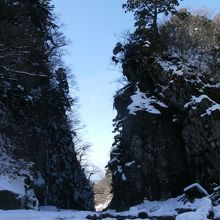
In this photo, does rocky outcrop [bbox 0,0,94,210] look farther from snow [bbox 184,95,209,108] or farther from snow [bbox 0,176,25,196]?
snow [bbox 184,95,209,108]

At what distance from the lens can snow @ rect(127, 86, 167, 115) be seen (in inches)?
1096

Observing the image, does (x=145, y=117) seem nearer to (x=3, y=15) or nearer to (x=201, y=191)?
(x=201, y=191)

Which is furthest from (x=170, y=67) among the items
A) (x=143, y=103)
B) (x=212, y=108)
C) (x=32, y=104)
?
(x=32, y=104)

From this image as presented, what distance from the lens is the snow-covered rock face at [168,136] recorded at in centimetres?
2502

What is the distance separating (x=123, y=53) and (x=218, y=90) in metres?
7.68

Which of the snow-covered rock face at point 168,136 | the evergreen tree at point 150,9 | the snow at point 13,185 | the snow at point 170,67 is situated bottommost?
the snow at point 13,185

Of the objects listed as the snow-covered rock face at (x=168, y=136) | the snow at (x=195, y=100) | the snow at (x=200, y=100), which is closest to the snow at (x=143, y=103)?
the snow-covered rock face at (x=168, y=136)

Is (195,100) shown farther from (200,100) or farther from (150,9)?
(150,9)

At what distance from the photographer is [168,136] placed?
2712 centimetres

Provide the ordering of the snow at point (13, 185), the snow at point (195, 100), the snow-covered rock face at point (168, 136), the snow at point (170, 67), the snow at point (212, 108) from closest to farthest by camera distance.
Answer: the snow at point (13, 185), the snow-covered rock face at point (168, 136), the snow at point (212, 108), the snow at point (195, 100), the snow at point (170, 67)

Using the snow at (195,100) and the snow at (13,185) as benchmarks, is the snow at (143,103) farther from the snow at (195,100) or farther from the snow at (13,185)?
the snow at (13,185)

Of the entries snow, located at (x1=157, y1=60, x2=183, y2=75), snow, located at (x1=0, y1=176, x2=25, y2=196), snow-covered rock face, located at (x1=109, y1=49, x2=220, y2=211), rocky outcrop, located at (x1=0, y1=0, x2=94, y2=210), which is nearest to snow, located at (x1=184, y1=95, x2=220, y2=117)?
snow-covered rock face, located at (x1=109, y1=49, x2=220, y2=211)

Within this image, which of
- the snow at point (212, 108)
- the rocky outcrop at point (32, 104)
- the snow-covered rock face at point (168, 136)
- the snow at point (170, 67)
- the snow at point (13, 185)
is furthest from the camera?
the snow at point (170, 67)

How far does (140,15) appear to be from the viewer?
107 feet
